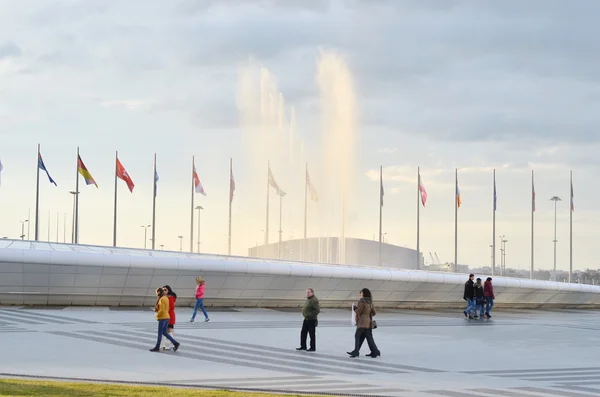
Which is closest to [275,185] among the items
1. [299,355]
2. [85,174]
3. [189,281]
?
[85,174]

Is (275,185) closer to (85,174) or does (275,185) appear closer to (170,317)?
(85,174)

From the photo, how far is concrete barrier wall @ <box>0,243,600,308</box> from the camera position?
106 feet

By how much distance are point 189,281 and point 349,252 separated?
265 ft

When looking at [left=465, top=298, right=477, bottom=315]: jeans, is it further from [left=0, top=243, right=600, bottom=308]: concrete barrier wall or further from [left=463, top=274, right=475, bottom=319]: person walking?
[left=0, top=243, right=600, bottom=308]: concrete barrier wall

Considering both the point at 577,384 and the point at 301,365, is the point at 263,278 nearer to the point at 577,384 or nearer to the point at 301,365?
the point at 301,365

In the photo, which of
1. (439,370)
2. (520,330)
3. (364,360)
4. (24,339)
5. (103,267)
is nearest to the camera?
(439,370)

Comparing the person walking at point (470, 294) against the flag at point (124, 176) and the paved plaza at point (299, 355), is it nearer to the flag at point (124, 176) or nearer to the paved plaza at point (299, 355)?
the paved plaza at point (299, 355)

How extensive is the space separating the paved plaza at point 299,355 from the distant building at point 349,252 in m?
67.2

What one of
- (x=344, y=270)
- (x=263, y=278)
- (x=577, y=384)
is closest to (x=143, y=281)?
(x=263, y=278)

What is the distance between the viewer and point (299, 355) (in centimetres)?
2078

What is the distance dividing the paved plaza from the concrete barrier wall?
1510 millimetres

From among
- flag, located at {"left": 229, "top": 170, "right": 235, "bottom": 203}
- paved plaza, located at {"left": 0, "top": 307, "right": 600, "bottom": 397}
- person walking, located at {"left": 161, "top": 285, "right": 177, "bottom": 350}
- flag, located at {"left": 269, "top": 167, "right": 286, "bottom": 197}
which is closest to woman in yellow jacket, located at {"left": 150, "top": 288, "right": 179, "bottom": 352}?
person walking, located at {"left": 161, "top": 285, "right": 177, "bottom": 350}

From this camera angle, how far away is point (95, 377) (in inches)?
632

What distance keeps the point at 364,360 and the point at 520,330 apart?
11301 millimetres
